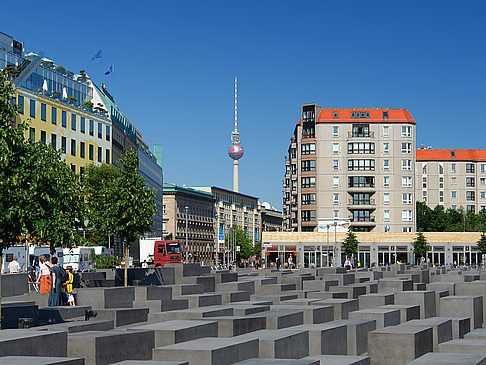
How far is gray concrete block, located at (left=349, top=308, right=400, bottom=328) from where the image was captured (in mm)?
14883

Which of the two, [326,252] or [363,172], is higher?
[363,172]

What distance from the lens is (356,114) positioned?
337 ft

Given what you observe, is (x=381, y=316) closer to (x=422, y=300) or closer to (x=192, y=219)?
(x=422, y=300)

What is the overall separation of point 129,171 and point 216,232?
151 m

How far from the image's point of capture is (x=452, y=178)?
157000 millimetres

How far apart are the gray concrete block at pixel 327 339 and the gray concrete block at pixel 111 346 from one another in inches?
101

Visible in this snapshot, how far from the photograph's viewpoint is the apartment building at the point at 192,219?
16712 cm

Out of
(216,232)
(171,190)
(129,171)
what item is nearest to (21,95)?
(129,171)

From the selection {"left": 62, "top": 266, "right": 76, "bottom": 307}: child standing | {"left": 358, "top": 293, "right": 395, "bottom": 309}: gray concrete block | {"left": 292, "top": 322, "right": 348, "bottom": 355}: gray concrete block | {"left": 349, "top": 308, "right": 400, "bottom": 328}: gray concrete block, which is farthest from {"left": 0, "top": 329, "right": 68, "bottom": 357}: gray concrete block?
{"left": 62, "top": 266, "right": 76, "bottom": 307}: child standing

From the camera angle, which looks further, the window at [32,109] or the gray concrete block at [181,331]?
the window at [32,109]

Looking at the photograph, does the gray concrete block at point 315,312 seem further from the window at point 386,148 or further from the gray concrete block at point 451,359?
the window at point 386,148

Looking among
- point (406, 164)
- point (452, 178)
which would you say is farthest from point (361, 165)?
point (452, 178)

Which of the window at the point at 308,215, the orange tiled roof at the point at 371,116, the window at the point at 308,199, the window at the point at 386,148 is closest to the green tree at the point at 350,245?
the window at the point at 308,215

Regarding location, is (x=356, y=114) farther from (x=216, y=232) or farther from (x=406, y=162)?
(x=216, y=232)
